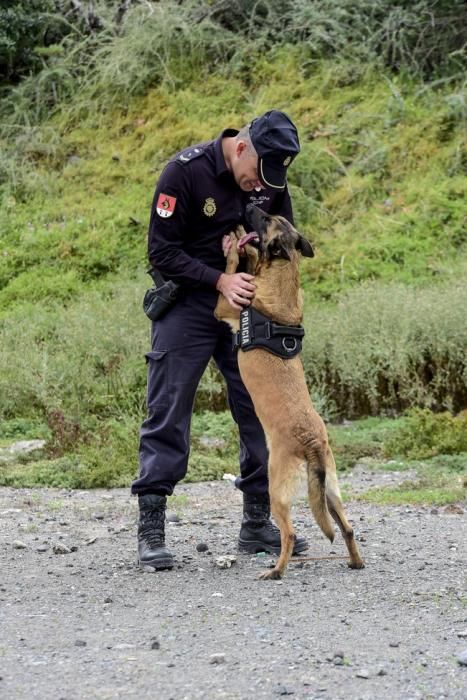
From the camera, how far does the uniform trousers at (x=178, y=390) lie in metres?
5.46

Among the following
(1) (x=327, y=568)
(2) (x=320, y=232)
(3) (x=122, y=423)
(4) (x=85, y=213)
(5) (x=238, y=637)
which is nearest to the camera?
(5) (x=238, y=637)

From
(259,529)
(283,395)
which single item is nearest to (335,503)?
(283,395)

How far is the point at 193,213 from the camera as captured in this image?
18.1 ft

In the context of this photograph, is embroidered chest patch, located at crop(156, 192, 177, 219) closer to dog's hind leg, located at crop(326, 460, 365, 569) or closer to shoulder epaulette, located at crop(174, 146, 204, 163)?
shoulder epaulette, located at crop(174, 146, 204, 163)

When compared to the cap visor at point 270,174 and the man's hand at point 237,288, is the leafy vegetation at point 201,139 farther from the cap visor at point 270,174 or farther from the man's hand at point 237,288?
the cap visor at point 270,174

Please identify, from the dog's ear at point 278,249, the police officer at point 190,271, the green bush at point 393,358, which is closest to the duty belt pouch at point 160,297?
the police officer at point 190,271

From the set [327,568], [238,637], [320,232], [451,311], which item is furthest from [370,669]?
[320,232]

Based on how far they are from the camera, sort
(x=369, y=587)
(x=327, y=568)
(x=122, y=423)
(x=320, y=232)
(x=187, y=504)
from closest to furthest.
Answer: (x=369, y=587), (x=327, y=568), (x=187, y=504), (x=122, y=423), (x=320, y=232)

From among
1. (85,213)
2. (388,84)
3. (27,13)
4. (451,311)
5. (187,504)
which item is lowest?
(187,504)

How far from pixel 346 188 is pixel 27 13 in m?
6.04

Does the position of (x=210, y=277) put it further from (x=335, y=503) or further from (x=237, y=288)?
(x=335, y=503)

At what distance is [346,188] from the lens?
13.9 meters

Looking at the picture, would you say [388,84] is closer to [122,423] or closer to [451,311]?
[451,311]

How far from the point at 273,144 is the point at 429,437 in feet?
13.5
